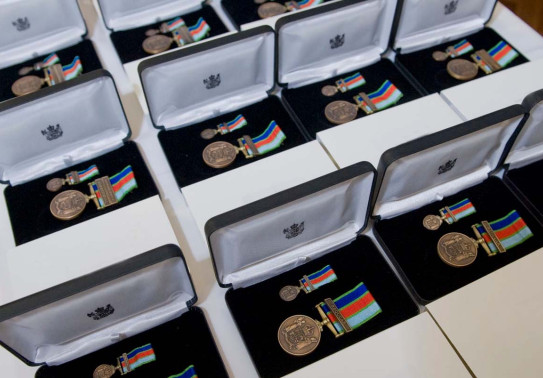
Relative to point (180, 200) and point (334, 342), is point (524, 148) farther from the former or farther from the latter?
point (180, 200)

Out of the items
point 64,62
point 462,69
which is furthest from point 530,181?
point 64,62

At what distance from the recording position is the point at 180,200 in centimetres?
215

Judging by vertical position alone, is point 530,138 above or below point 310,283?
above

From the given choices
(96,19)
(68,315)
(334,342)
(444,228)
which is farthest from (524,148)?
(96,19)

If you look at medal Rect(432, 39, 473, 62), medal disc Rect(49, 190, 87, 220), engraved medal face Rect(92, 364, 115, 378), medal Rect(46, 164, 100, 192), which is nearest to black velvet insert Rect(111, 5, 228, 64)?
medal Rect(46, 164, 100, 192)

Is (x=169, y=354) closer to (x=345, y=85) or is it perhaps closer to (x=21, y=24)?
(x=345, y=85)

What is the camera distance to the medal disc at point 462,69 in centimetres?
251

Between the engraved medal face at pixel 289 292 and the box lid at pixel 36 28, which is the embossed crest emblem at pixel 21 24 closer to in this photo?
the box lid at pixel 36 28

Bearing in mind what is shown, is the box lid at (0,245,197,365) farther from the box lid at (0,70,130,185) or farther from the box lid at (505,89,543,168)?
the box lid at (505,89,543,168)

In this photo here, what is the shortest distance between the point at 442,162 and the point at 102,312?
1.32 metres

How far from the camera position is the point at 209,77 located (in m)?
2.26

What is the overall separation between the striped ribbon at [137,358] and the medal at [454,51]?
1.95 m

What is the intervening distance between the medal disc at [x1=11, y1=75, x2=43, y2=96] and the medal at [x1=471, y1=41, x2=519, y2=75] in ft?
7.27

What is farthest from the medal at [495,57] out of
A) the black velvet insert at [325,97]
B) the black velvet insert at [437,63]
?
the black velvet insert at [325,97]
